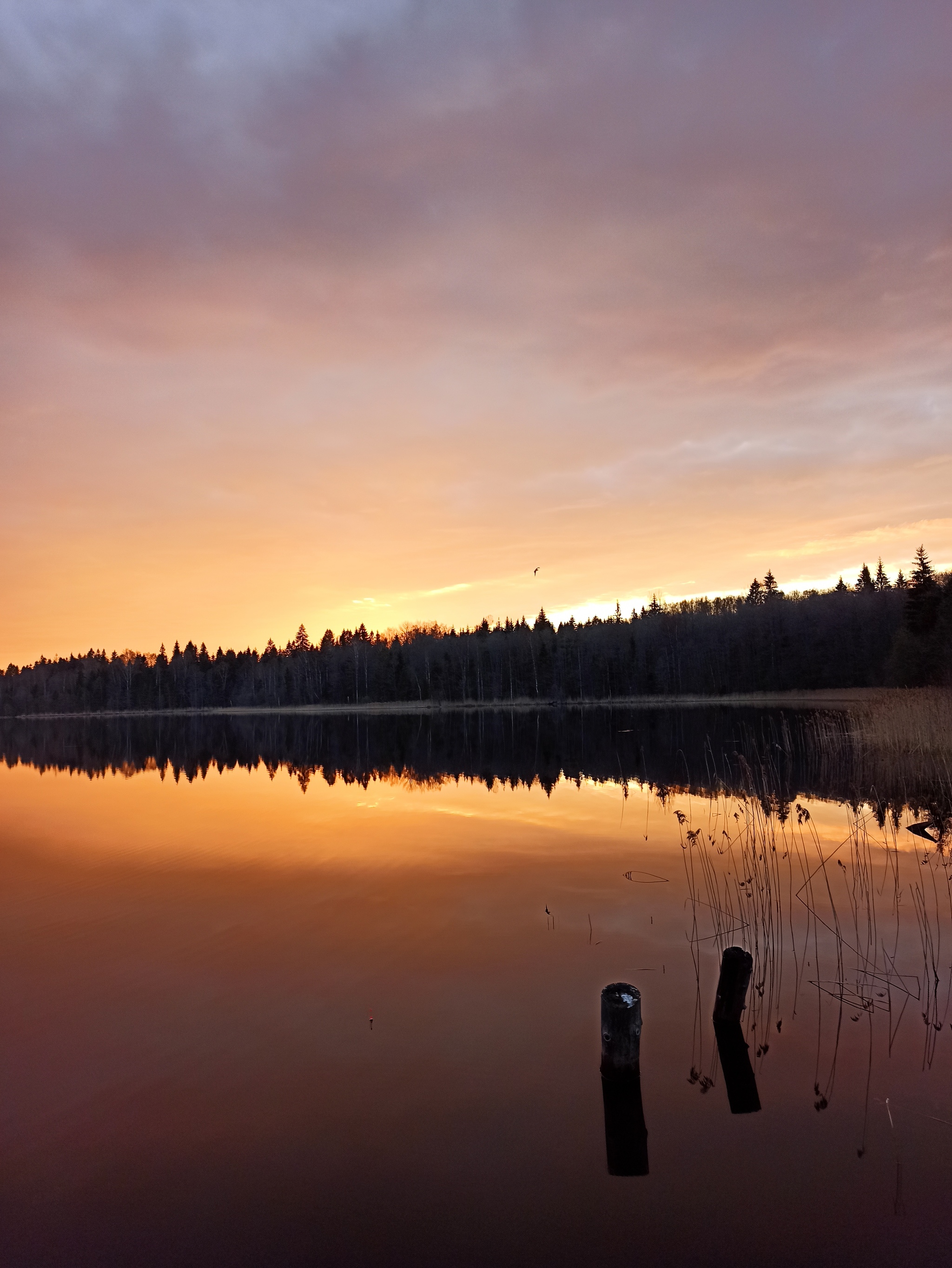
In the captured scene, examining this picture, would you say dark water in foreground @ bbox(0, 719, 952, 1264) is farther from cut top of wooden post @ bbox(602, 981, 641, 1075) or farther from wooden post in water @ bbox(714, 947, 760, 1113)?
cut top of wooden post @ bbox(602, 981, 641, 1075)

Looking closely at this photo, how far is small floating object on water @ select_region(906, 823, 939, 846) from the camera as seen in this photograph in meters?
14.7

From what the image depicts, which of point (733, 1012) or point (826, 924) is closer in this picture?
point (733, 1012)

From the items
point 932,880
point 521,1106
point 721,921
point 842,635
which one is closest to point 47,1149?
point 521,1106

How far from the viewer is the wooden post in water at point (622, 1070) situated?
5.71 metres

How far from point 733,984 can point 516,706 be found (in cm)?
10050

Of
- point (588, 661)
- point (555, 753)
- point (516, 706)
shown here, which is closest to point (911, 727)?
point (555, 753)

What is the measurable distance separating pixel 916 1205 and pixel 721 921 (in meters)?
5.49

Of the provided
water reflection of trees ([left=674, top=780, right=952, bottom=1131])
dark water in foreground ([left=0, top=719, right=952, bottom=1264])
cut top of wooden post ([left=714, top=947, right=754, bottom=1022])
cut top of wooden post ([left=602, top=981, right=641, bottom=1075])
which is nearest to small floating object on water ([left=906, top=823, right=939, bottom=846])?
water reflection of trees ([left=674, top=780, right=952, bottom=1131])

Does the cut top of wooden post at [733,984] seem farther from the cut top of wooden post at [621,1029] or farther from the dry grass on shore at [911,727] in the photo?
the dry grass on shore at [911,727]

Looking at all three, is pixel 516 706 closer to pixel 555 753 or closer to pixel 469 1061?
pixel 555 753

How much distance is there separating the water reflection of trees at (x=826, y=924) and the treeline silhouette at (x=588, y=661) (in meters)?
45.6

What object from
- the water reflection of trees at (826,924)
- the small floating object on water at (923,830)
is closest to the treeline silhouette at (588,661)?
the small floating object on water at (923,830)

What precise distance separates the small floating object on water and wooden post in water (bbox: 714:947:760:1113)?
9329 mm

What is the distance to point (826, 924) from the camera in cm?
1002
